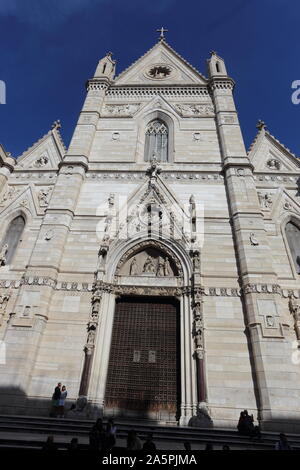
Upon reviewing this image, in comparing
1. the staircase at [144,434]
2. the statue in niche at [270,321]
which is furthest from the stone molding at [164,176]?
the staircase at [144,434]

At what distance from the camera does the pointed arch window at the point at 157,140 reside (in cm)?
1597

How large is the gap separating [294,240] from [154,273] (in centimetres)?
619

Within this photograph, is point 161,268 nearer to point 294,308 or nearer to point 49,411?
point 294,308

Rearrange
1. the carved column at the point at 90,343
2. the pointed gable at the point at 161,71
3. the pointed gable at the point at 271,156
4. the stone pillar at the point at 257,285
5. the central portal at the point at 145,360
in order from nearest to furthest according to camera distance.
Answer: the stone pillar at the point at 257,285
the carved column at the point at 90,343
the central portal at the point at 145,360
the pointed gable at the point at 271,156
the pointed gable at the point at 161,71

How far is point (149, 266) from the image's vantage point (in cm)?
1158

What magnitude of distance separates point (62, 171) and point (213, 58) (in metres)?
14.3

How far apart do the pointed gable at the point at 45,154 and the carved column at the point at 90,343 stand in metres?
8.42

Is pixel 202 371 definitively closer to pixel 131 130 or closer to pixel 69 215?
pixel 69 215

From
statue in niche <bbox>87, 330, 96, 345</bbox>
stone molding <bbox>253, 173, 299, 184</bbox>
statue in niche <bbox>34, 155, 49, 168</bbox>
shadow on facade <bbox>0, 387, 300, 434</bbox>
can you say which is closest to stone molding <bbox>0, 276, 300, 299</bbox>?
statue in niche <bbox>87, 330, 96, 345</bbox>

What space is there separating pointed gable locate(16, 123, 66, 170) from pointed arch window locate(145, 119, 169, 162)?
481cm

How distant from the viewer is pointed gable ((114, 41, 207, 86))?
19.9 metres

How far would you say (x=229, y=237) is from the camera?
39.1 feet

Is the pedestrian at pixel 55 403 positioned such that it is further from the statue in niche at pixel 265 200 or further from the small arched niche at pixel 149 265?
the statue in niche at pixel 265 200
